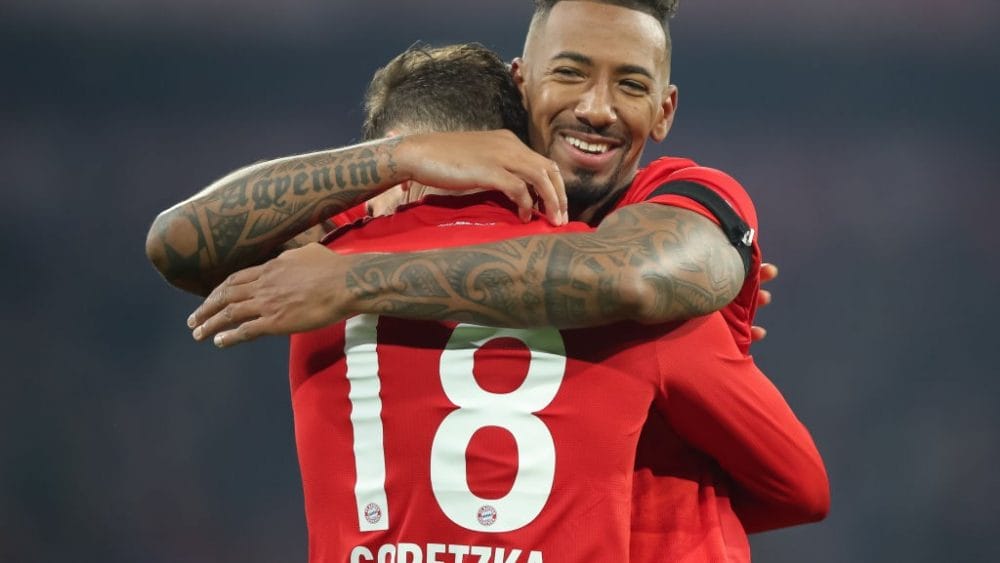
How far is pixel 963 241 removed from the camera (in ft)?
14.7

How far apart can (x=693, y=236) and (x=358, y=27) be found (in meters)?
3.11

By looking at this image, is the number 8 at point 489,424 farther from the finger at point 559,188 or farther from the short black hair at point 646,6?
the short black hair at point 646,6

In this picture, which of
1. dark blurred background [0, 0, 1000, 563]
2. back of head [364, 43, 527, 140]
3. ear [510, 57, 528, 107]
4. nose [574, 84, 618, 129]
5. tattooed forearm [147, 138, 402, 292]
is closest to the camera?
tattooed forearm [147, 138, 402, 292]

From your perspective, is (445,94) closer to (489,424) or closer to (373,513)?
(489,424)

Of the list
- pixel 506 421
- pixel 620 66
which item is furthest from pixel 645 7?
pixel 506 421

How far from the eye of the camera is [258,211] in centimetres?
182

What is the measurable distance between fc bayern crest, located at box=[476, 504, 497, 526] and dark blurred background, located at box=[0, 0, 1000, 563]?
110 inches

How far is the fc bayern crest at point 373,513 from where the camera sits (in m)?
1.76

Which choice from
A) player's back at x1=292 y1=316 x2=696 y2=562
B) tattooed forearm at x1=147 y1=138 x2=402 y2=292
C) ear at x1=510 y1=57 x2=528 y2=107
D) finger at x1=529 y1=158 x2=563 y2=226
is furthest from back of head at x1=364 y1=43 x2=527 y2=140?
player's back at x1=292 y1=316 x2=696 y2=562

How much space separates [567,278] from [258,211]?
50 centimetres

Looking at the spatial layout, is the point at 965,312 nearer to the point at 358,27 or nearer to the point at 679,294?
the point at 358,27

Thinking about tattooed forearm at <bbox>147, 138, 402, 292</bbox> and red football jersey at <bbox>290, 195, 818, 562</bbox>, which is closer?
red football jersey at <bbox>290, 195, 818, 562</bbox>

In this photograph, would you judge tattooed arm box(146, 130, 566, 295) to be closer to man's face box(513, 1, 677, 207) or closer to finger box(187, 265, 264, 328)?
finger box(187, 265, 264, 328)

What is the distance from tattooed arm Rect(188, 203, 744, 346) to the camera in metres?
1.62
